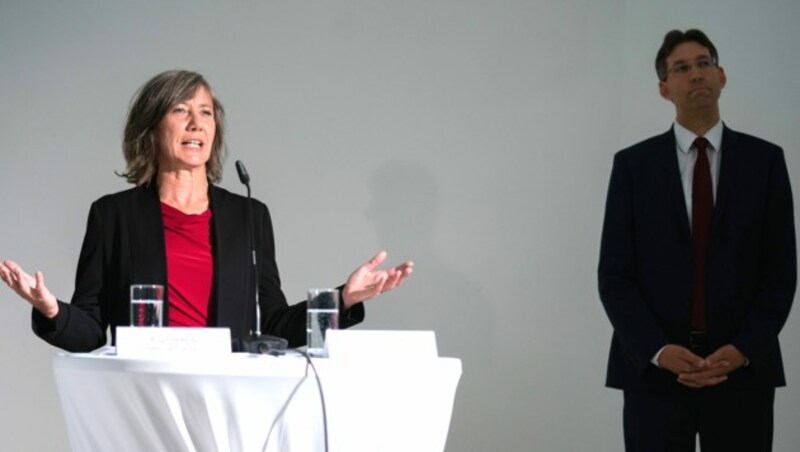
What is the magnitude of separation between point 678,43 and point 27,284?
2.19m

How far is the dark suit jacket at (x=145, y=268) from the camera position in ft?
8.79

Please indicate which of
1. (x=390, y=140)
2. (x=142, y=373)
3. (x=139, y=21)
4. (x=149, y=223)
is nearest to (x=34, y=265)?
(x=139, y=21)

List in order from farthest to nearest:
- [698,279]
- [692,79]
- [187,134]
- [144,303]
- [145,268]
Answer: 1. [692,79]
2. [698,279]
3. [187,134]
4. [145,268]
5. [144,303]

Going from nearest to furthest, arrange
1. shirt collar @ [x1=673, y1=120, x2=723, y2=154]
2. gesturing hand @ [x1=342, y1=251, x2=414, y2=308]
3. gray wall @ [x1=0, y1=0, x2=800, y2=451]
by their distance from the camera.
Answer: gesturing hand @ [x1=342, y1=251, x2=414, y2=308] → shirt collar @ [x1=673, y1=120, x2=723, y2=154] → gray wall @ [x1=0, y1=0, x2=800, y2=451]

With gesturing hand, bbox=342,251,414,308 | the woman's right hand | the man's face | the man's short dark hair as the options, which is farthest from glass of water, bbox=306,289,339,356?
the man's short dark hair

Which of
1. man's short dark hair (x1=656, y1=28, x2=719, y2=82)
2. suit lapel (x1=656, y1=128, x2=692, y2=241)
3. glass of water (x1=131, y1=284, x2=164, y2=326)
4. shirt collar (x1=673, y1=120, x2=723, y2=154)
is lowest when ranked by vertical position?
glass of water (x1=131, y1=284, x2=164, y2=326)

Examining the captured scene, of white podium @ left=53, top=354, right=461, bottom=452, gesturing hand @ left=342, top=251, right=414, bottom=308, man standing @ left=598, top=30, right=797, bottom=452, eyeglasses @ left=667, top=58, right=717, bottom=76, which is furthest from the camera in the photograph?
eyeglasses @ left=667, top=58, right=717, bottom=76

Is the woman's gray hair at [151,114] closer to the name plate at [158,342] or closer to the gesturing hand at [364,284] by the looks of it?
the gesturing hand at [364,284]

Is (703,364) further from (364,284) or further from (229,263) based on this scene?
(229,263)

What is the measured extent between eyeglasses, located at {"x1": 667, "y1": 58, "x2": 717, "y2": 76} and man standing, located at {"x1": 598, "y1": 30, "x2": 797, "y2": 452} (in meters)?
0.01

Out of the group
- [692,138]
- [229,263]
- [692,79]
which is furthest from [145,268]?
[692,79]

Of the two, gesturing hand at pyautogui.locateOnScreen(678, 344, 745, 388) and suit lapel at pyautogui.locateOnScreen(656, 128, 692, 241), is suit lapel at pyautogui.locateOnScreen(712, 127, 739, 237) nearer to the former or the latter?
suit lapel at pyautogui.locateOnScreen(656, 128, 692, 241)

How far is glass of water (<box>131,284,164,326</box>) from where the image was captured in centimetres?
231

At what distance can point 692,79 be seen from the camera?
334 cm
